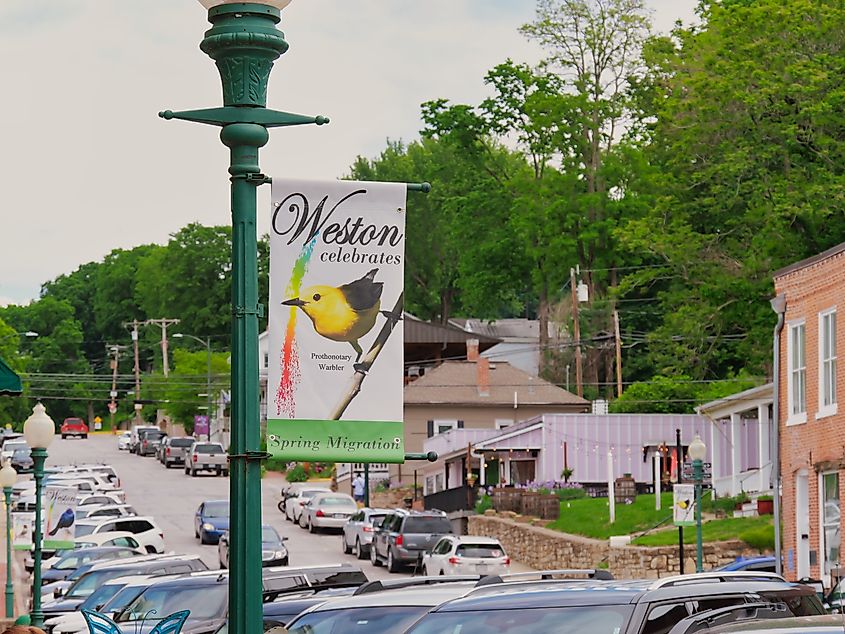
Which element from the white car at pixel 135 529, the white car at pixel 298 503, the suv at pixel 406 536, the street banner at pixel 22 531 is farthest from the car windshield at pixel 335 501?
the street banner at pixel 22 531

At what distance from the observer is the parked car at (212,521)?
167 feet

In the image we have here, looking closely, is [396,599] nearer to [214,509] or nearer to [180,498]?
[214,509]

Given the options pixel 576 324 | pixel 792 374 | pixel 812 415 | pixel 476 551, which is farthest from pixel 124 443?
pixel 812 415

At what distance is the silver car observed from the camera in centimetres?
4656

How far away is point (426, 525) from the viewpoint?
43562 millimetres

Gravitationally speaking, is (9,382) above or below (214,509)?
above

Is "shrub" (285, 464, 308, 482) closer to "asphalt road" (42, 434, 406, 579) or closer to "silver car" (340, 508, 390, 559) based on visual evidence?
"asphalt road" (42, 434, 406, 579)

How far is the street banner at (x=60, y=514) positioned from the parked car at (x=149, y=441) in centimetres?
6804

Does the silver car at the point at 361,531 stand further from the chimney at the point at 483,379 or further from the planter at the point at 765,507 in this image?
the chimney at the point at 483,379

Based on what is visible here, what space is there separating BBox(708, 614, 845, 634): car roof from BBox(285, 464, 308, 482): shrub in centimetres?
7497

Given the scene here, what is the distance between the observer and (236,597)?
25.4 ft

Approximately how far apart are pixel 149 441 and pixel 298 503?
144 feet

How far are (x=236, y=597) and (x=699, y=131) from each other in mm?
47357

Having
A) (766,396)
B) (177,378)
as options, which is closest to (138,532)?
(766,396)
